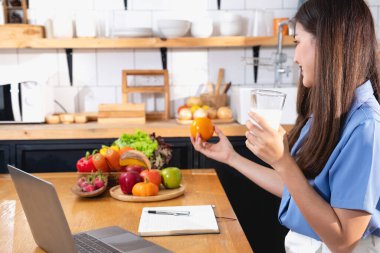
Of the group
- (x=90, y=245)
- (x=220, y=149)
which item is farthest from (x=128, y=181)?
(x=90, y=245)

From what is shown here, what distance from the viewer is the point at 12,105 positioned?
3449mm

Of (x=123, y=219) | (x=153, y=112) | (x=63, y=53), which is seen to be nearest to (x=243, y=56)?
(x=153, y=112)

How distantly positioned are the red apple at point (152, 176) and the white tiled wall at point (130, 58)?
2.09 metres

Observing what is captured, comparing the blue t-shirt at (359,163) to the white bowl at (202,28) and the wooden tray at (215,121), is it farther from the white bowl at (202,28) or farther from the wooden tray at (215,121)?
the white bowl at (202,28)

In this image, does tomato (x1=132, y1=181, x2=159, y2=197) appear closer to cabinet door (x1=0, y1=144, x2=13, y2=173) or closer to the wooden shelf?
cabinet door (x1=0, y1=144, x2=13, y2=173)

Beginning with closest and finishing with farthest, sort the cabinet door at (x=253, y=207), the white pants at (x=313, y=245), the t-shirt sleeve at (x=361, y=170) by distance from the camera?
the t-shirt sleeve at (x=361, y=170) < the white pants at (x=313, y=245) < the cabinet door at (x=253, y=207)

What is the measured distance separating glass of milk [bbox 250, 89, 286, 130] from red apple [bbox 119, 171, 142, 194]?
0.71 metres

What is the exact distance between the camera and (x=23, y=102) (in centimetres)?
345

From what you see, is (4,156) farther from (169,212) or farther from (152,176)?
(169,212)

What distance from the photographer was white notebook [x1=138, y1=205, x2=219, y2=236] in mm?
1440

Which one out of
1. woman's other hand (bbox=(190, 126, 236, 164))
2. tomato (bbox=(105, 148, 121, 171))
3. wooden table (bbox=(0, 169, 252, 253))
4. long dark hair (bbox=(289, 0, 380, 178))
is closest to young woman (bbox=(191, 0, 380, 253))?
long dark hair (bbox=(289, 0, 380, 178))

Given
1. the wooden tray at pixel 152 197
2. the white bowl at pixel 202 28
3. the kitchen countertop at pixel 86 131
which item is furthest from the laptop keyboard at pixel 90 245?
the white bowl at pixel 202 28

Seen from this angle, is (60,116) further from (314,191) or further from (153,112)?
(314,191)

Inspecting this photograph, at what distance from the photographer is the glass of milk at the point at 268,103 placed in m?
1.29
